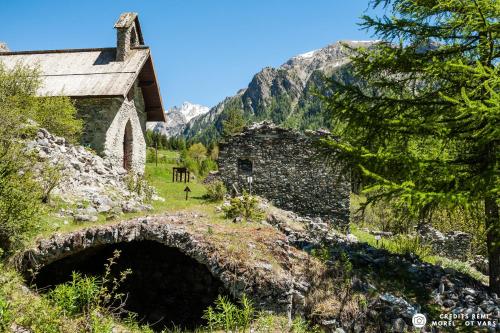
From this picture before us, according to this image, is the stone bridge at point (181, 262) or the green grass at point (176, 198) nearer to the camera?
the stone bridge at point (181, 262)

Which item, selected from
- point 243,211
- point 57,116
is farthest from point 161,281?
point 57,116

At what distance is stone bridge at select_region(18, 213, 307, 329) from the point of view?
9070 mm

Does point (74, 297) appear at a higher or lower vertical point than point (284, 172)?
lower

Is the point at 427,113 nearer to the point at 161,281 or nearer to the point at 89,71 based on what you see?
the point at 161,281

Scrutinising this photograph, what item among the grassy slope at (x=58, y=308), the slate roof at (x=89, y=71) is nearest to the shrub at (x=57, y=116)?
the slate roof at (x=89, y=71)

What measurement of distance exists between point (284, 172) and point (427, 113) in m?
10.7

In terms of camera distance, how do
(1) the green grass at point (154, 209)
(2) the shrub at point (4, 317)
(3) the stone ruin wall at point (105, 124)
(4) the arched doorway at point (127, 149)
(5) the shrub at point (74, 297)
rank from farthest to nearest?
(4) the arched doorway at point (127, 149), (3) the stone ruin wall at point (105, 124), (1) the green grass at point (154, 209), (5) the shrub at point (74, 297), (2) the shrub at point (4, 317)

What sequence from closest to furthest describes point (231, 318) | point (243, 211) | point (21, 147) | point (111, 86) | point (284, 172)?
point (231, 318) → point (21, 147) → point (243, 211) → point (111, 86) → point (284, 172)

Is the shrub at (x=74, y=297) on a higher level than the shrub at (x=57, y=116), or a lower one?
lower

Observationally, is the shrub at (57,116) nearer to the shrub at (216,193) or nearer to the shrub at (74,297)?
the shrub at (216,193)

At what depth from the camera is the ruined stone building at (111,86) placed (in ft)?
59.1

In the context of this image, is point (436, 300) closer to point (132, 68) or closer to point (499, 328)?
point (499, 328)

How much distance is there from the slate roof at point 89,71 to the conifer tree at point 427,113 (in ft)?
38.3

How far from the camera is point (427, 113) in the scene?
830 centimetres
